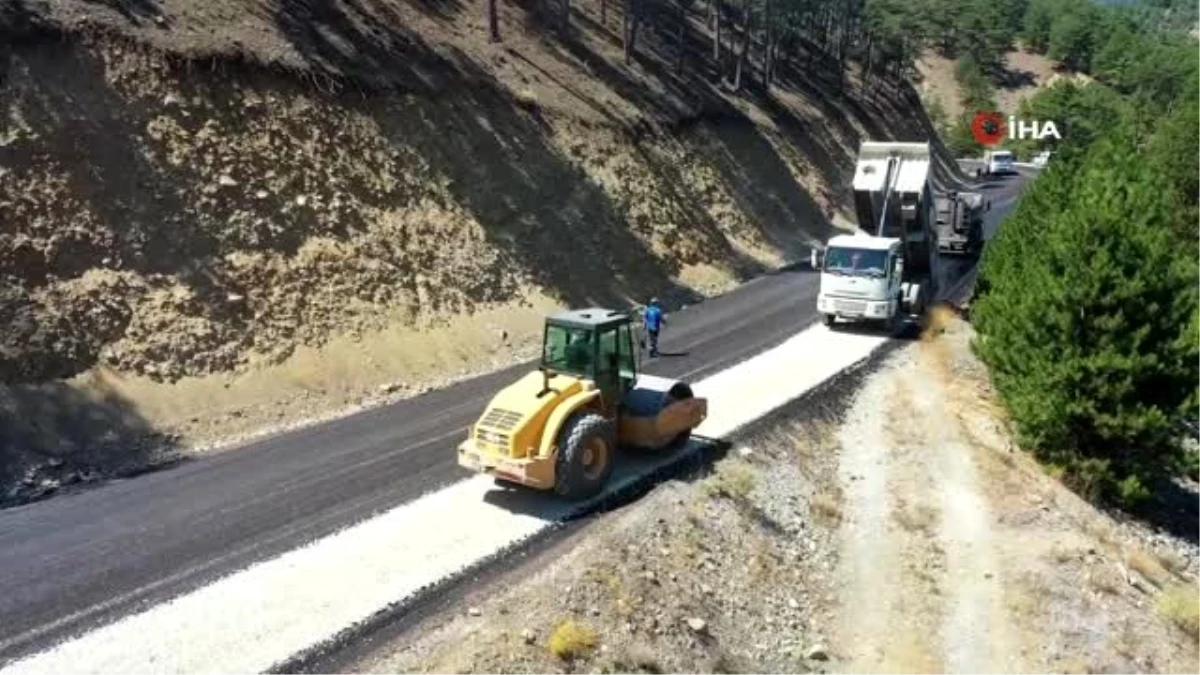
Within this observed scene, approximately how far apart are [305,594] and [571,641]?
3498mm

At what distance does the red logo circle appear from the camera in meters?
118

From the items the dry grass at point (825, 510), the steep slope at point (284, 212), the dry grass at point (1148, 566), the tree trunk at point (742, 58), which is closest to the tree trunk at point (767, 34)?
the tree trunk at point (742, 58)

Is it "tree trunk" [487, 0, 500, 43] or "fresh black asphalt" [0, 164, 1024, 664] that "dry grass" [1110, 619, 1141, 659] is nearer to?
"fresh black asphalt" [0, 164, 1024, 664]

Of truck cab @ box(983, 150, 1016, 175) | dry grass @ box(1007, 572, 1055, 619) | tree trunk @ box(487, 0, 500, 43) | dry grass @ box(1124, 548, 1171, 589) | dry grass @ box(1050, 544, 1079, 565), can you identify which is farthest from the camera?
truck cab @ box(983, 150, 1016, 175)

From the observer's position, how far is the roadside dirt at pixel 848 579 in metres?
12.4

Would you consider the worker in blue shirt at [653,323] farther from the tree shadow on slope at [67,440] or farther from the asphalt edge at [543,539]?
the tree shadow on slope at [67,440]

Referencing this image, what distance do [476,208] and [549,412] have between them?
15.6 m

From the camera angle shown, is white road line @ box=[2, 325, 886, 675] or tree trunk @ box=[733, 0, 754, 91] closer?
white road line @ box=[2, 325, 886, 675]

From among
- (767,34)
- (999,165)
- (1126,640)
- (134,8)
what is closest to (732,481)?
(1126,640)

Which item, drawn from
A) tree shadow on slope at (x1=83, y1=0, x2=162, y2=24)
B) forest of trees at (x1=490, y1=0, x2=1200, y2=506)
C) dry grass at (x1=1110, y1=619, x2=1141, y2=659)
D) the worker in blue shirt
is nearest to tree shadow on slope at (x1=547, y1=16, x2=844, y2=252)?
the worker in blue shirt

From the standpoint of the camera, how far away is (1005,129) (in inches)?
4882

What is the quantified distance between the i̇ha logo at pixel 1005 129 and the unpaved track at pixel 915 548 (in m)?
105

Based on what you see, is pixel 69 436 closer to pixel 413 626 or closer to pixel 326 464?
pixel 326 464

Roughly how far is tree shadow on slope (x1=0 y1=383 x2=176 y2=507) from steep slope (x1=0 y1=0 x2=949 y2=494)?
59mm
